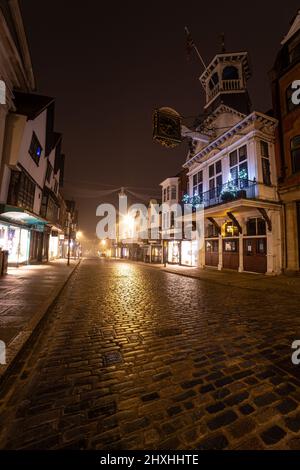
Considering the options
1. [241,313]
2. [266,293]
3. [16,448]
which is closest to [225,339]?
[241,313]

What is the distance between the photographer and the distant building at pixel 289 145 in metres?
13.7

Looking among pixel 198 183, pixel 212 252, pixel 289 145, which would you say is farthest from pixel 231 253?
pixel 289 145

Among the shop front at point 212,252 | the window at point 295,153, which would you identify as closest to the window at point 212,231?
the shop front at point 212,252

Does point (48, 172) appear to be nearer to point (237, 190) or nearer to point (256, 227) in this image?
point (237, 190)

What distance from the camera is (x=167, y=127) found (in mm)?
11508

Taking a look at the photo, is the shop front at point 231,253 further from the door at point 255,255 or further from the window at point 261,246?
the window at point 261,246

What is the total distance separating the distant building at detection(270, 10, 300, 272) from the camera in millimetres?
13656

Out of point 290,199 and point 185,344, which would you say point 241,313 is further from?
point 290,199

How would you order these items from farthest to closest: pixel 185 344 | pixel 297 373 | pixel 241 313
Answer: pixel 241 313 < pixel 185 344 < pixel 297 373

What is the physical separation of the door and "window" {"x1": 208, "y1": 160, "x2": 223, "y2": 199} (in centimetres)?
484

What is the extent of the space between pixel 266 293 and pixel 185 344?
664 cm

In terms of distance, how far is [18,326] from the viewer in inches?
168

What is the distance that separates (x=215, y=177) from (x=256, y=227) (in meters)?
6.27

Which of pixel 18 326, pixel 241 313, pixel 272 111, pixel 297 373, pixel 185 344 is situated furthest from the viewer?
pixel 272 111
